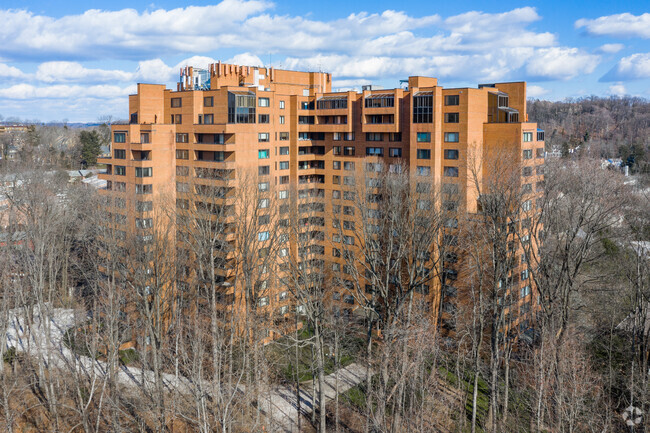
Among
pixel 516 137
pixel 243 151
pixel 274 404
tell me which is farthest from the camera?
pixel 243 151

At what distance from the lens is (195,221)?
1596 inches

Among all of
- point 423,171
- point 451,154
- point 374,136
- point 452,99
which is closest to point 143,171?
point 374,136

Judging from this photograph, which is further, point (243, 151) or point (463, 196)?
point (243, 151)

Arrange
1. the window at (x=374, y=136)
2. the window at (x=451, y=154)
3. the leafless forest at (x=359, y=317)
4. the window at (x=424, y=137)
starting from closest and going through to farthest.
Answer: the leafless forest at (x=359, y=317) < the window at (x=451, y=154) < the window at (x=424, y=137) < the window at (x=374, y=136)

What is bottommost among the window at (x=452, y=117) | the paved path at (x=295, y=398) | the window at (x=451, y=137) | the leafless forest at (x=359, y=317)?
the paved path at (x=295, y=398)

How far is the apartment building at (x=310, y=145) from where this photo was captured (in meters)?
47.3

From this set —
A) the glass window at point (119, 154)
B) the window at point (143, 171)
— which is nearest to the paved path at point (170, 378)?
the window at point (143, 171)

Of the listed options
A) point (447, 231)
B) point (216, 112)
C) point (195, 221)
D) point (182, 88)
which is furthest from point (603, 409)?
point (182, 88)

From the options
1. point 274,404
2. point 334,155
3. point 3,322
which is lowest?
point 274,404

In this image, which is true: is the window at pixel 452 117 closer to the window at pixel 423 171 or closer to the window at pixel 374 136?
the window at pixel 423 171

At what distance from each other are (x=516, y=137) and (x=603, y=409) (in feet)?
74.2

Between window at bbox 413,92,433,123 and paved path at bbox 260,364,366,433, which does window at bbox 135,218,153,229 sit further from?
window at bbox 413,92,433,123

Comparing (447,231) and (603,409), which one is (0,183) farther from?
(603,409)

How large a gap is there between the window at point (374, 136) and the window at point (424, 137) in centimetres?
572
